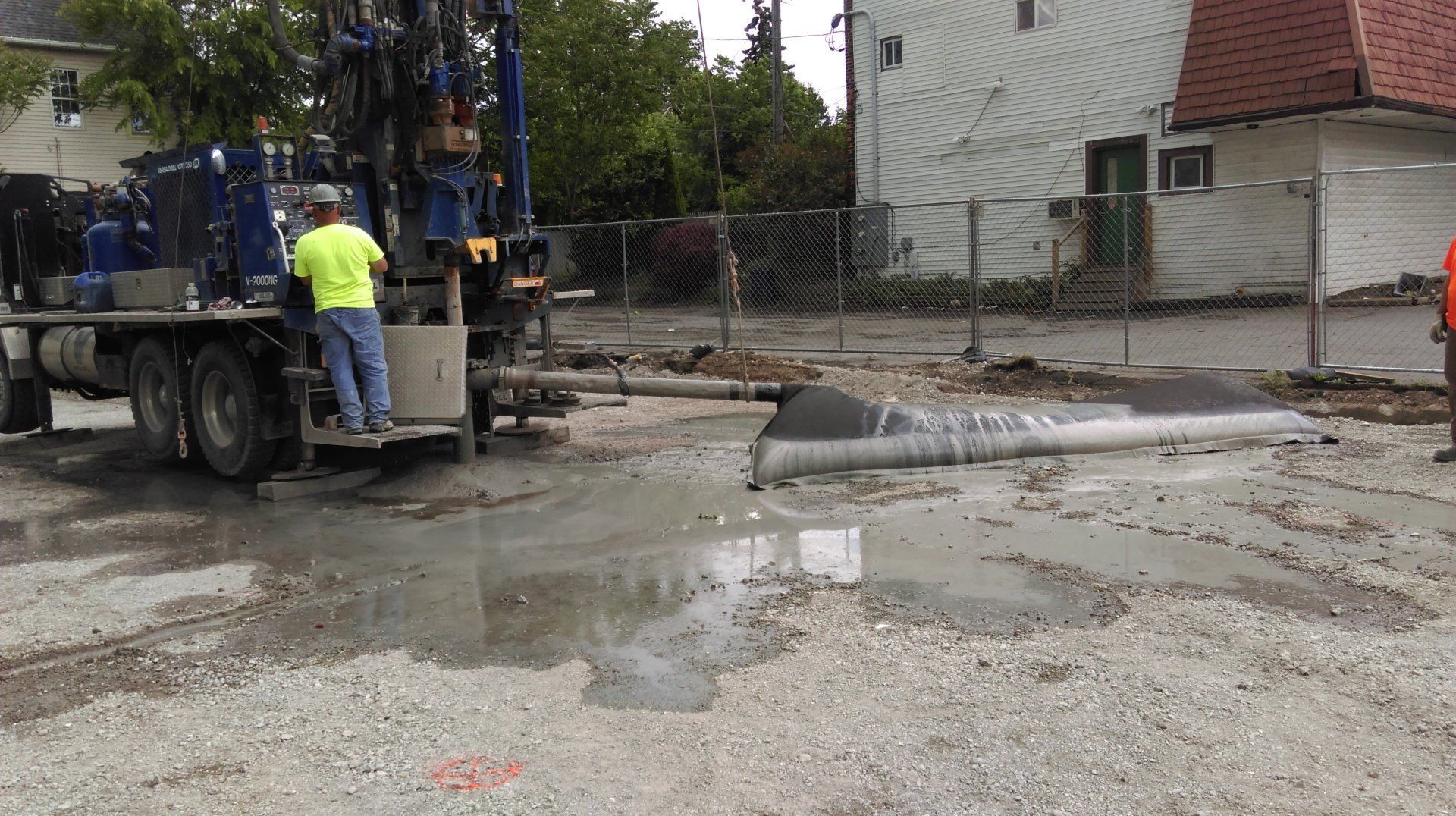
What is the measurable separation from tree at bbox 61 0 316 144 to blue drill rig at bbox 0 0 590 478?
17805mm

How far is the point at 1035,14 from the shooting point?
22391 millimetres

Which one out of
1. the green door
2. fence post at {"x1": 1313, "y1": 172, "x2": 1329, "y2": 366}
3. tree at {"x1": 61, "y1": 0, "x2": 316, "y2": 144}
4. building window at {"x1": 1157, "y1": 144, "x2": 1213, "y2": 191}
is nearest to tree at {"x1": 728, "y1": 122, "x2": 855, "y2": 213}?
the green door

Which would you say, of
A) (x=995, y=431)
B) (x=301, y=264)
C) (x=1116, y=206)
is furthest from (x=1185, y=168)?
(x=301, y=264)

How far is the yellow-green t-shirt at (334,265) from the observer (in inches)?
307

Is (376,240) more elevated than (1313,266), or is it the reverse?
(376,240)

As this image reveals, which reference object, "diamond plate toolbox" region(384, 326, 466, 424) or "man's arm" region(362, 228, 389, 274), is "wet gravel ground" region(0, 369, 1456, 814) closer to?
"diamond plate toolbox" region(384, 326, 466, 424)

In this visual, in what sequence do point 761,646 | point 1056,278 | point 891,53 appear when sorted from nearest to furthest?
point 761,646 → point 1056,278 → point 891,53

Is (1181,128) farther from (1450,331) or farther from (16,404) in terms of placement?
(16,404)

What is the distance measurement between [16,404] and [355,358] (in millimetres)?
5862

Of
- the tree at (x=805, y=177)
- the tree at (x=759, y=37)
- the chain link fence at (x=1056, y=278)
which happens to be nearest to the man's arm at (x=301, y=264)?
the chain link fence at (x=1056, y=278)

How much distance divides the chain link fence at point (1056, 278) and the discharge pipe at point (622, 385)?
547 centimetres

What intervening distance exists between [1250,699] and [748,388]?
4.83 metres

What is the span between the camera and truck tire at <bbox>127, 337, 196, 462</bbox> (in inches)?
368

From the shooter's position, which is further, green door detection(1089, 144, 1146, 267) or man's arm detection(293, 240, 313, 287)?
green door detection(1089, 144, 1146, 267)
